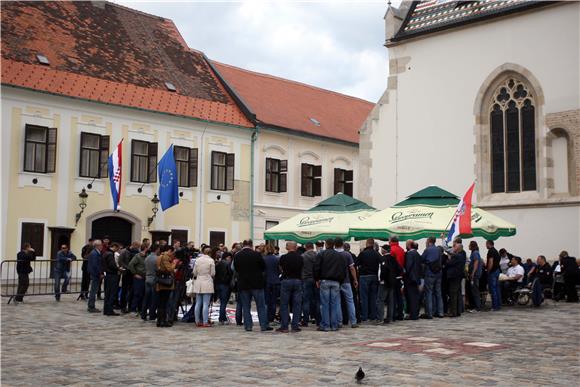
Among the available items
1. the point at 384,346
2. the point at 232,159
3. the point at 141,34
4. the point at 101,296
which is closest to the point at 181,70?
the point at 141,34

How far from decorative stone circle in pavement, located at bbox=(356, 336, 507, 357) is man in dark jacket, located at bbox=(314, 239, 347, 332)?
76.7 inches

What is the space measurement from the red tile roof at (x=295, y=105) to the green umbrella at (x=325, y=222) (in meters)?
17.1

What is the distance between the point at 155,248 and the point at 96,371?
21.5ft

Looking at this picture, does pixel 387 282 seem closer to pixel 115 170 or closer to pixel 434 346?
pixel 434 346

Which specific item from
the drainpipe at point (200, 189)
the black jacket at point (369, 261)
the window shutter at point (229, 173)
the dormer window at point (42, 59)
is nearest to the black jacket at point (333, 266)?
the black jacket at point (369, 261)

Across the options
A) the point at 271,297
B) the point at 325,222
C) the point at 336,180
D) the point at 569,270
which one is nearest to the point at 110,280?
the point at 271,297

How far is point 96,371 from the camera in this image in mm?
8906

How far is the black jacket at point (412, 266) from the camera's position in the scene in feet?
50.0

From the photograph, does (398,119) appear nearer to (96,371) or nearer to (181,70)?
(181,70)

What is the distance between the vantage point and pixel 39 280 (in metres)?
20.6

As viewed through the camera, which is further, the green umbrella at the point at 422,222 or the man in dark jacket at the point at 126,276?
the man in dark jacket at the point at 126,276

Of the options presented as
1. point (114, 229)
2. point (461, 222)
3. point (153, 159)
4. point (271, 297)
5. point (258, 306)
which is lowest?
point (258, 306)

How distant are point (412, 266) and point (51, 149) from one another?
1687cm

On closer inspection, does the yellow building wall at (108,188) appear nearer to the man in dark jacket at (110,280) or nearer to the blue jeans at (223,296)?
the man in dark jacket at (110,280)
